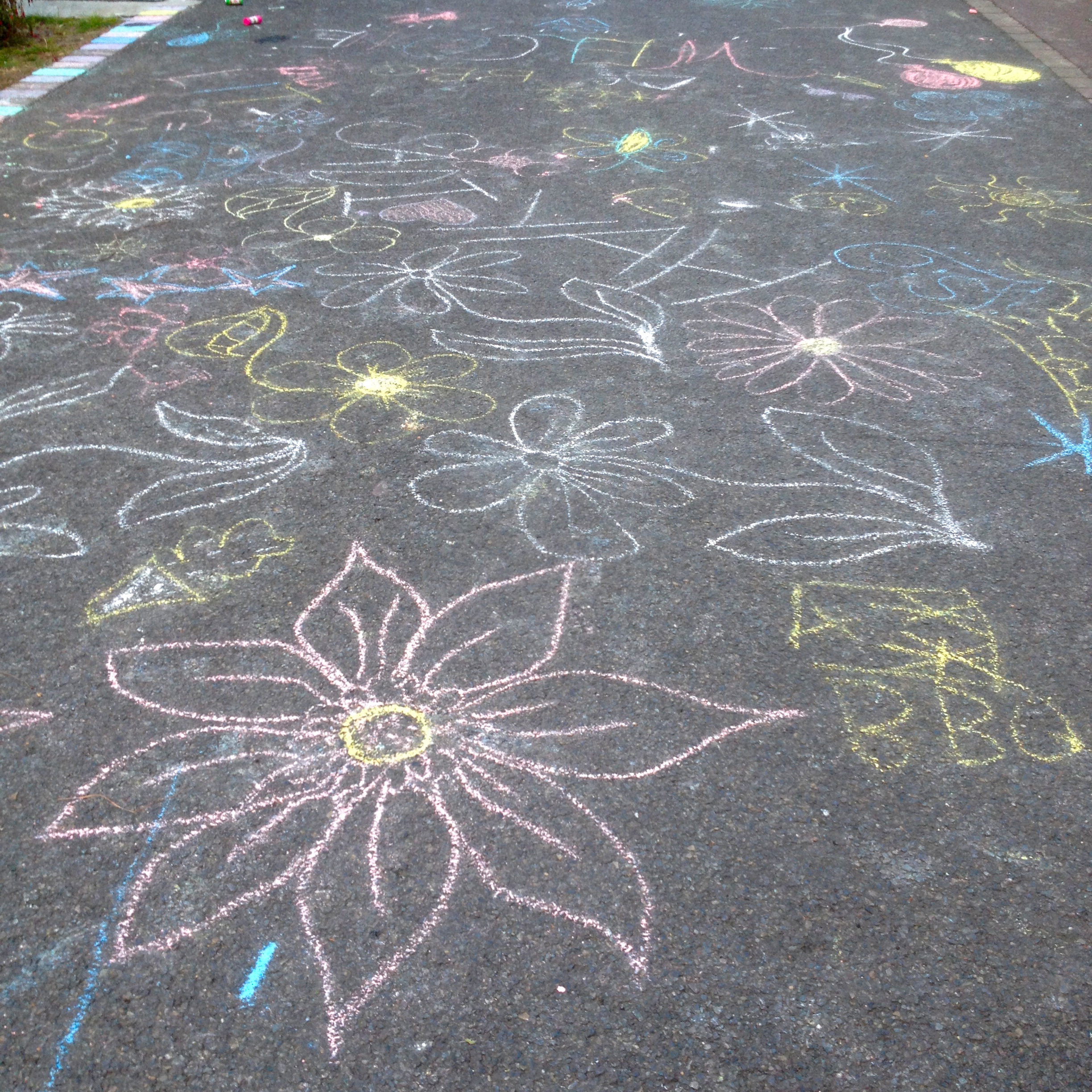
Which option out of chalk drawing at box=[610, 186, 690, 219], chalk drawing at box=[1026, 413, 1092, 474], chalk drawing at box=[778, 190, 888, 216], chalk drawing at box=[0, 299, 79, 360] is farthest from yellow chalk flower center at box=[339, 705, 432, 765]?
chalk drawing at box=[778, 190, 888, 216]

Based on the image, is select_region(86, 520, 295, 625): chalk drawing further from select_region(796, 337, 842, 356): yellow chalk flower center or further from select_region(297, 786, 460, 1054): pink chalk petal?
select_region(796, 337, 842, 356): yellow chalk flower center

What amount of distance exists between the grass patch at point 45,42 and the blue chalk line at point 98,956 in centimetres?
659

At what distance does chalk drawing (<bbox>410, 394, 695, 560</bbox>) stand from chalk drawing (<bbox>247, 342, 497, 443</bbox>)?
16 centimetres

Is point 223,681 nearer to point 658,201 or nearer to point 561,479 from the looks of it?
point 561,479

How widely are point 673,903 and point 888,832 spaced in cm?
49

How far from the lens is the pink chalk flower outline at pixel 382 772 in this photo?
75.4 inches

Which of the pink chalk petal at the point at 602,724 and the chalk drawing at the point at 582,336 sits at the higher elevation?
the pink chalk petal at the point at 602,724

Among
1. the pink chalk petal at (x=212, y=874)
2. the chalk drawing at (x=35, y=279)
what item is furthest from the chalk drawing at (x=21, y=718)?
the chalk drawing at (x=35, y=279)

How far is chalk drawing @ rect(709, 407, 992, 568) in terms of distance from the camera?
2822 mm

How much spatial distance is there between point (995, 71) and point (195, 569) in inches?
273

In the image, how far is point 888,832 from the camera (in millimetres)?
2066

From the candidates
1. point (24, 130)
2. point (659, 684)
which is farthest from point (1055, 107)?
point (24, 130)

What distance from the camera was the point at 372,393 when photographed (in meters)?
3.52

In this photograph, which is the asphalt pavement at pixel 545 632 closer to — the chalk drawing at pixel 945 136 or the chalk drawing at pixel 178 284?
the chalk drawing at pixel 178 284
